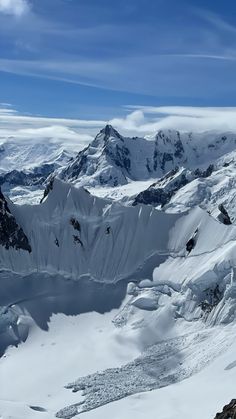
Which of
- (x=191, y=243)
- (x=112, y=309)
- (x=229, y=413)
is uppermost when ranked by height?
(x=229, y=413)

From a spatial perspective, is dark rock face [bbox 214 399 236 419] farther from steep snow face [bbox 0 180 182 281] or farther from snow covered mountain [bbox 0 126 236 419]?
steep snow face [bbox 0 180 182 281]

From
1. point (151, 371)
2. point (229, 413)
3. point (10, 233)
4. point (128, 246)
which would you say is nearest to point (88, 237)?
point (128, 246)

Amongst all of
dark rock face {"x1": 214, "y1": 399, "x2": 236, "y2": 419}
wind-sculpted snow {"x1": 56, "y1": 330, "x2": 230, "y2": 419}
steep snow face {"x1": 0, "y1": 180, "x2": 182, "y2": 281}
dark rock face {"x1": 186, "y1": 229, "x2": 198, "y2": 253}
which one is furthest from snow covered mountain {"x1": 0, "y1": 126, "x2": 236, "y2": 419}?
dark rock face {"x1": 214, "y1": 399, "x2": 236, "y2": 419}

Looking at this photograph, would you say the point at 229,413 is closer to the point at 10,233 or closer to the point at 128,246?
the point at 128,246

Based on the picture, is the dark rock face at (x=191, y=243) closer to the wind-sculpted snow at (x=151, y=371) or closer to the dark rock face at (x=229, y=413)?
the wind-sculpted snow at (x=151, y=371)

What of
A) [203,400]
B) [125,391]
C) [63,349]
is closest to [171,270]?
[63,349]
